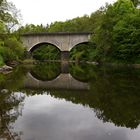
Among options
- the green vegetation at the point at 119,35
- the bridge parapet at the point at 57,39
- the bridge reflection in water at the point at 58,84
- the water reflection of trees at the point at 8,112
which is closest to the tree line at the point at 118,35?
the green vegetation at the point at 119,35

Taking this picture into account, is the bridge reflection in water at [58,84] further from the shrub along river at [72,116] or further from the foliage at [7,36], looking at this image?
the foliage at [7,36]

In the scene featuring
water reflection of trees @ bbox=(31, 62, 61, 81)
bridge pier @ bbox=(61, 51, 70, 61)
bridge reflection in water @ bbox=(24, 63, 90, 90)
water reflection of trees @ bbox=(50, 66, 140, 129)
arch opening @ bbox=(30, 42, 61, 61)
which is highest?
water reflection of trees @ bbox=(50, 66, 140, 129)

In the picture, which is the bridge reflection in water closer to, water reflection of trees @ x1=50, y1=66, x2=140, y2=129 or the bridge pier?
water reflection of trees @ x1=50, y1=66, x2=140, y2=129

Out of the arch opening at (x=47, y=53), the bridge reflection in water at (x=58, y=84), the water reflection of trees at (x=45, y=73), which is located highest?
the bridge reflection in water at (x=58, y=84)

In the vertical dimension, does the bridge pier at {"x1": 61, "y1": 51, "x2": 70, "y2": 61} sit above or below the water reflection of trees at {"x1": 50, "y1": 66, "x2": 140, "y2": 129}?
below

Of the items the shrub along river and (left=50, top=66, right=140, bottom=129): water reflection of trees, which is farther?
(left=50, top=66, right=140, bottom=129): water reflection of trees

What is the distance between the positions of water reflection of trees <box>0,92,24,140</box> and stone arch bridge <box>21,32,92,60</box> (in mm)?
60033

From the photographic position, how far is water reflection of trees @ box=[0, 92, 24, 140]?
11.0 m

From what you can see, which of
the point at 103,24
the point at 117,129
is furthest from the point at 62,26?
the point at 117,129

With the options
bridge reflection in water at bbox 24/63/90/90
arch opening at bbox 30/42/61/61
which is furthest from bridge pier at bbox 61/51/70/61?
bridge reflection in water at bbox 24/63/90/90

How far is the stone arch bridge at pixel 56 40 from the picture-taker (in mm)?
80125

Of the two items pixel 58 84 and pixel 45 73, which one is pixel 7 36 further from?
pixel 58 84

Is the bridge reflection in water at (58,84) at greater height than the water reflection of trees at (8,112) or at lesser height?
lesser

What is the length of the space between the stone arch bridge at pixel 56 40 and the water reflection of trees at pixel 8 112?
2364 inches
